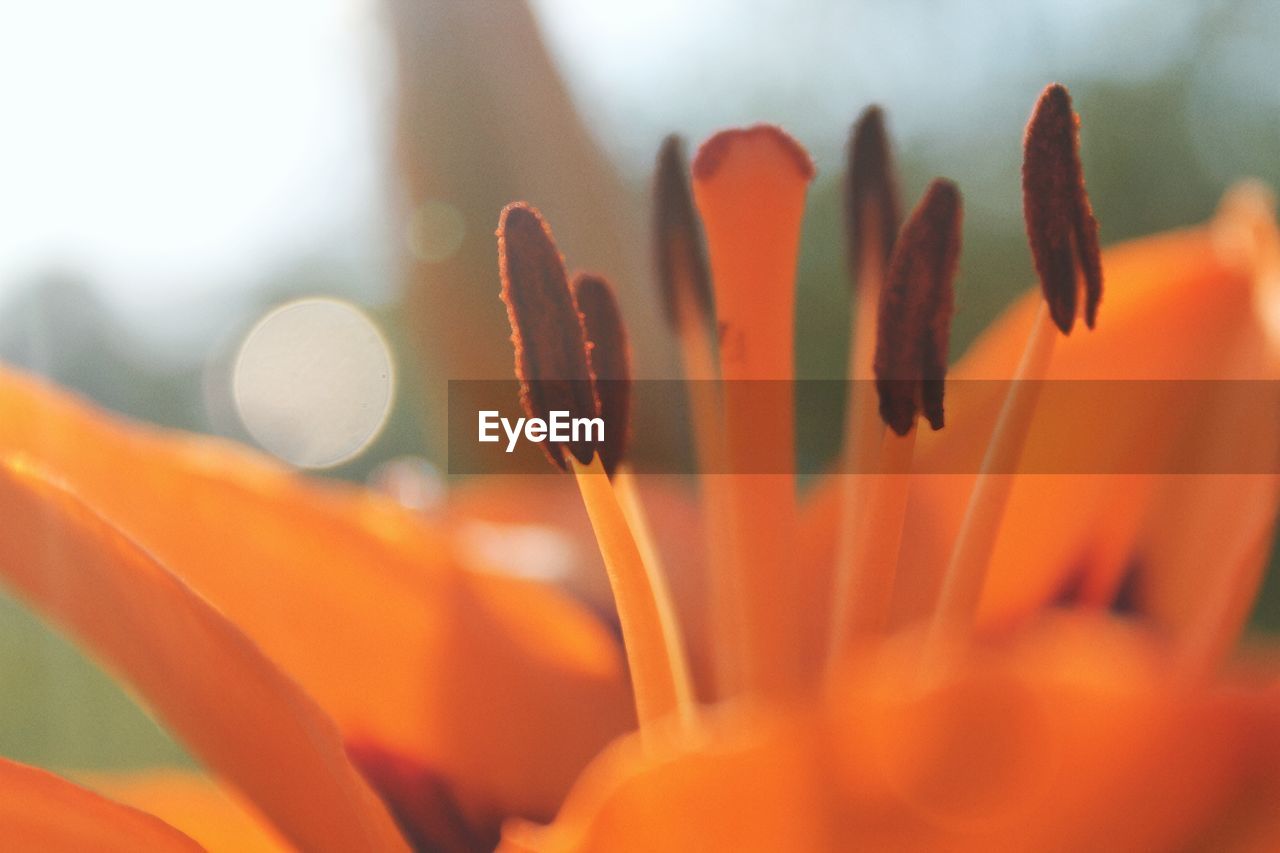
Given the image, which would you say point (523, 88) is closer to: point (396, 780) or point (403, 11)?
point (403, 11)

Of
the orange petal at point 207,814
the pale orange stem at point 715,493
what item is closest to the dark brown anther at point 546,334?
the pale orange stem at point 715,493

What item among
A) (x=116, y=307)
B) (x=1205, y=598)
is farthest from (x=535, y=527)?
(x=116, y=307)

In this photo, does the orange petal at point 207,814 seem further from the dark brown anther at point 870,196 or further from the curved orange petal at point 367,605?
the dark brown anther at point 870,196


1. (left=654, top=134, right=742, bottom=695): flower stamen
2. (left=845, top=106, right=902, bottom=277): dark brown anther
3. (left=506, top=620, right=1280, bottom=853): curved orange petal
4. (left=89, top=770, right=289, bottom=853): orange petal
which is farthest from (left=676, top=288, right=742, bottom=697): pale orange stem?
(left=506, top=620, right=1280, bottom=853): curved orange petal

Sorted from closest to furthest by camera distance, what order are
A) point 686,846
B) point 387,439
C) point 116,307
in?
1. point 686,846
2. point 387,439
3. point 116,307

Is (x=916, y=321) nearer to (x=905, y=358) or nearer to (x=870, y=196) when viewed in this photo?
(x=905, y=358)

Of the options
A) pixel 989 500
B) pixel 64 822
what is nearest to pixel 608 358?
pixel 989 500
